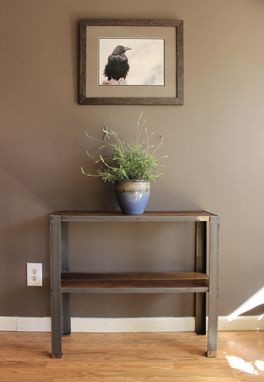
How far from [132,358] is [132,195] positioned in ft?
2.48

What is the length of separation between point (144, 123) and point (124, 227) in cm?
56

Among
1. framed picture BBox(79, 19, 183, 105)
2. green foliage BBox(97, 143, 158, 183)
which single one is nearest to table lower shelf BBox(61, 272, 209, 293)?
green foliage BBox(97, 143, 158, 183)

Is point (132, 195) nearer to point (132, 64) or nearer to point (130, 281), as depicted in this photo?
point (130, 281)

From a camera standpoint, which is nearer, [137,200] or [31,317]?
[137,200]

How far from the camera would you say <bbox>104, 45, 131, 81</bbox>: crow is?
5.66ft

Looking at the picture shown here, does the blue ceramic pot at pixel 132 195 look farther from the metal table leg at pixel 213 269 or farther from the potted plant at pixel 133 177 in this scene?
the metal table leg at pixel 213 269

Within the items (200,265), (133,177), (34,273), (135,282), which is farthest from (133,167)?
(34,273)

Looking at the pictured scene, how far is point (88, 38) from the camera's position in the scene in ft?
5.61

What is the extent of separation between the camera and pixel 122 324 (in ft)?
5.87

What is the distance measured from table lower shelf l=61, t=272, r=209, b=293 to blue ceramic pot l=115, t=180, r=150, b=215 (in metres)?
0.34

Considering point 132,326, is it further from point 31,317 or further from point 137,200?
point 137,200

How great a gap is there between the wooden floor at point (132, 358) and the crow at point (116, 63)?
136 cm

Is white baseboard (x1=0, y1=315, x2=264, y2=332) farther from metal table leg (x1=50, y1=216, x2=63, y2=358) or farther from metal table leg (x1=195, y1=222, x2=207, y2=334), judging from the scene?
metal table leg (x1=50, y1=216, x2=63, y2=358)

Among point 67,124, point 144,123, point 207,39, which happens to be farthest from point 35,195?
point 207,39
